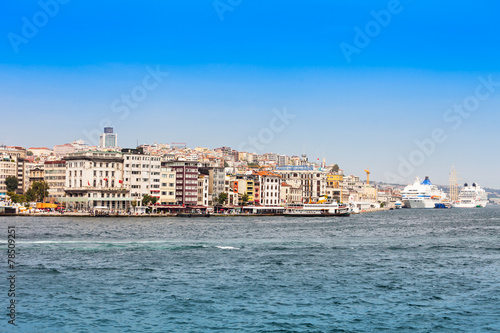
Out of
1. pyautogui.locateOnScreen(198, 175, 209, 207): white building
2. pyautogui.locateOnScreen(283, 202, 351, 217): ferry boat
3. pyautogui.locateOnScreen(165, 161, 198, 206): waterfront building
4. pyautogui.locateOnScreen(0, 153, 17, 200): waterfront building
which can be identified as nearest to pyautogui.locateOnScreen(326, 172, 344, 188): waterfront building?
pyautogui.locateOnScreen(283, 202, 351, 217): ferry boat

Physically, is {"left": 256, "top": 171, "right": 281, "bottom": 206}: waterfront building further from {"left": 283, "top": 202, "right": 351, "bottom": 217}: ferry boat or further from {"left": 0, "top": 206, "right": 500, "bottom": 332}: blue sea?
{"left": 0, "top": 206, "right": 500, "bottom": 332}: blue sea

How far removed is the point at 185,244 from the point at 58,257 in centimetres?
957

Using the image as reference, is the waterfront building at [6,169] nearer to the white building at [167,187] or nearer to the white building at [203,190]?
the white building at [167,187]

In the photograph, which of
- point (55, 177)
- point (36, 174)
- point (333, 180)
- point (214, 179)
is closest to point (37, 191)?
point (55, 177)

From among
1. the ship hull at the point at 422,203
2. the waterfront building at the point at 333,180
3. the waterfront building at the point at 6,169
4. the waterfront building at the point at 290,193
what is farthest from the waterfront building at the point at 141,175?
the ship hull at the point at 422,203

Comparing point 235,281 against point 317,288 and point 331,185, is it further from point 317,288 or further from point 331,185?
point 331,185

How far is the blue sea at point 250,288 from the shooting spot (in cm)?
1973

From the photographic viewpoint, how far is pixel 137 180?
102312 mm

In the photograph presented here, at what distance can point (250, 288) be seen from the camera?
2491 cm

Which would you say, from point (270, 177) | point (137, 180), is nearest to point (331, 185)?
point (270, 177)

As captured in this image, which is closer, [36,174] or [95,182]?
[95,182]

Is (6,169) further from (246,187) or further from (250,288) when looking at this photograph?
(250,288)

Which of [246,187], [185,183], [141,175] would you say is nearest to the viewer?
[141,175]

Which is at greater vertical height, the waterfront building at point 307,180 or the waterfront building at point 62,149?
the waterfront building at point 62,149
